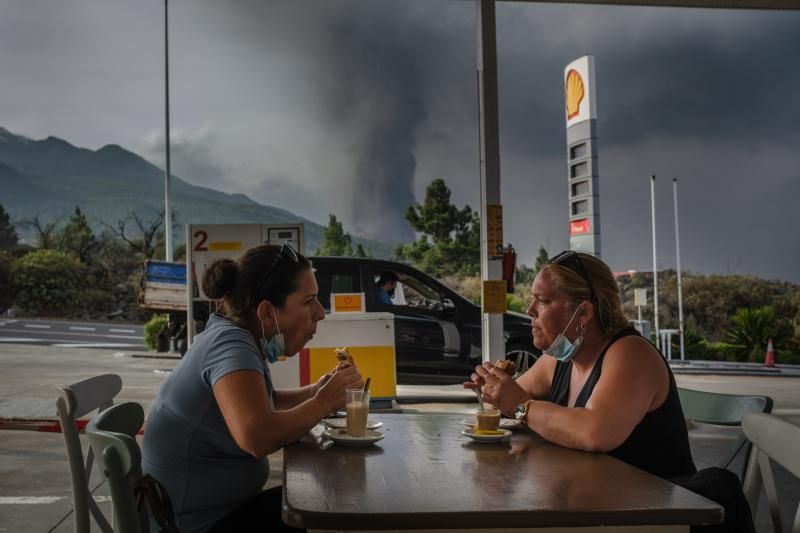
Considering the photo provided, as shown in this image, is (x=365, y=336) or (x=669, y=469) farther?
(x=365, y=336)

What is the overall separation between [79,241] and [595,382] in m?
10.3

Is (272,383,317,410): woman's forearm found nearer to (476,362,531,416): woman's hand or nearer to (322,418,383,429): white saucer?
(322,418,383,429): white saucer

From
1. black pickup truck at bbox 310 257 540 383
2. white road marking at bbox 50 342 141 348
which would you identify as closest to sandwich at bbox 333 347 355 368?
black pickup truck at bbox 310 257 540 383

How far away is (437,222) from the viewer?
1568cm

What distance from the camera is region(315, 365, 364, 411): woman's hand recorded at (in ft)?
6.74

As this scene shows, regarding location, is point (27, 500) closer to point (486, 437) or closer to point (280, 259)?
point (280, 259)

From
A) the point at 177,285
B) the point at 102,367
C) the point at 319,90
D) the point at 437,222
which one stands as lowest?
the point at 102,367

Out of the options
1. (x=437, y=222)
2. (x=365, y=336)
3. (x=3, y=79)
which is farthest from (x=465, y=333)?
(x=3, y=79)

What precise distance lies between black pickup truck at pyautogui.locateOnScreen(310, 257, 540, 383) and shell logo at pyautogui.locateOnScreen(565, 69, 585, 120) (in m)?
2.41

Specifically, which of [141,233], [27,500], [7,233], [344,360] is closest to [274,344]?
[344,360]

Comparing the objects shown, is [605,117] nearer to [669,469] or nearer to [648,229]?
[648,229]

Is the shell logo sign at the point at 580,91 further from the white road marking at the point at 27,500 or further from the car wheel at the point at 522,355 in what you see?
the white road marking at the point at 27,500

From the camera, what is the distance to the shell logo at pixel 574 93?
8.71 meters

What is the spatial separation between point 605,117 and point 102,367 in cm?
1361
